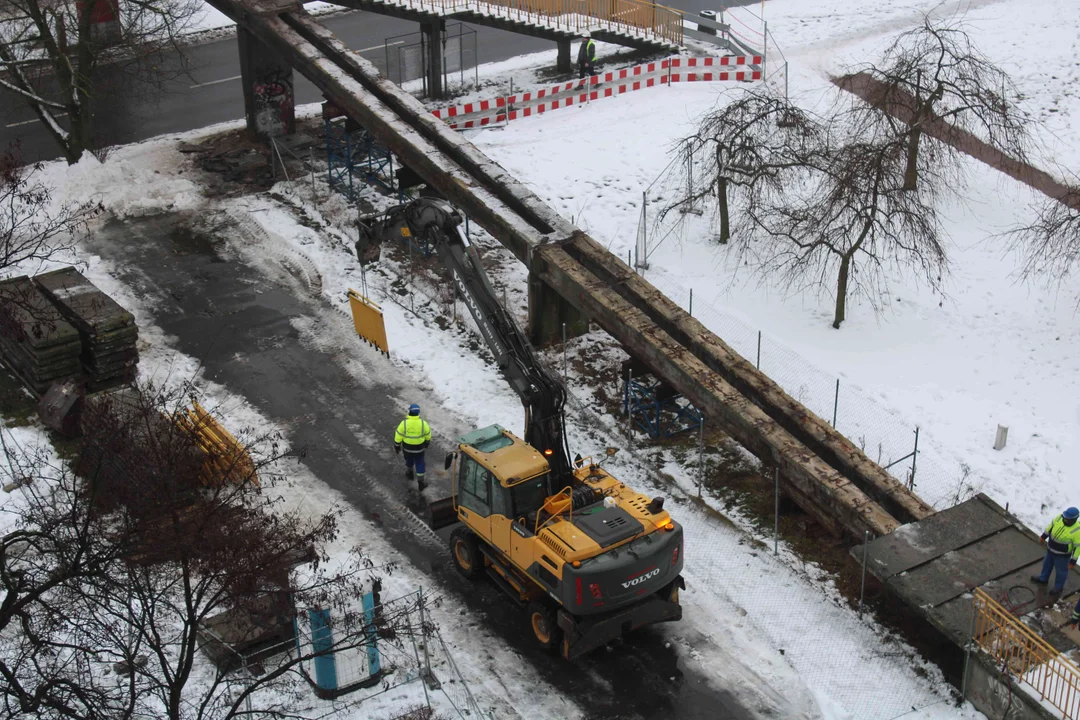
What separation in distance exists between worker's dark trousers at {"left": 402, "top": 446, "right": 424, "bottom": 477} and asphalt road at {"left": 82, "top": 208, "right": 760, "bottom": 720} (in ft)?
1.31

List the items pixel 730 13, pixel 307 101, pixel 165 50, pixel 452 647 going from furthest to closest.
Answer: pixel 730 13 < pixel 165 50 < pixel 307 101 < pixel 452 647

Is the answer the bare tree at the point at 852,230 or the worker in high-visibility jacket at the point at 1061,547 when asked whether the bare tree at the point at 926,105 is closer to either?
the bare tree at the point at 852,230

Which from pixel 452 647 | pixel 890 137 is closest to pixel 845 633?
pixel 452 647

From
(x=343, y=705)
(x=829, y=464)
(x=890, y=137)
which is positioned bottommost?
(x=343, y=705)

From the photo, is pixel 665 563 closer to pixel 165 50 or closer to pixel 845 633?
pixel 845 633

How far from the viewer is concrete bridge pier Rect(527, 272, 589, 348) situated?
23.8 m

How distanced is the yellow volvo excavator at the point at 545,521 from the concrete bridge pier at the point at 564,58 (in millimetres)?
17122

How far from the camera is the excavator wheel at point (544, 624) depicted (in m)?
16.7

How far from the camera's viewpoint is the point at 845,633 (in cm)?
1742

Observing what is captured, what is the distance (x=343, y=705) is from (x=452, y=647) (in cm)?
168

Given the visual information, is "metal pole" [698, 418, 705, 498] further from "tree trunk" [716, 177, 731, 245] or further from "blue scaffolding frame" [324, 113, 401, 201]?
"blue scaffolding frame" [324, 113, 401, 201]

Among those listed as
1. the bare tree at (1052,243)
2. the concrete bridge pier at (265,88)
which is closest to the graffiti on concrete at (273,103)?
the concrete bridge pier at (265,88)

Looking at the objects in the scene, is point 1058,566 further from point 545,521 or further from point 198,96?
point 198,96

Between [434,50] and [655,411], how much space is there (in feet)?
52.5
